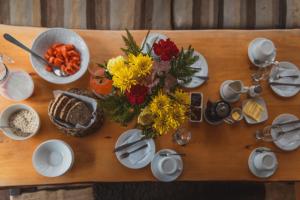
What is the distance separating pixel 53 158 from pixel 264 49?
94 centimetres

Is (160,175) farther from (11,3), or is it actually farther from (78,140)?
(11,3)

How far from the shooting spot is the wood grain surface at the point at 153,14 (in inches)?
66.6

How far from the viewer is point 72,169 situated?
135 centimetres

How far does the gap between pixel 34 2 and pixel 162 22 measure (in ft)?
2.08

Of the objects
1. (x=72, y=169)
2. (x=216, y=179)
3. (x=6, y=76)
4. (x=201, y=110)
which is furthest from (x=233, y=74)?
(x=6, y=76)

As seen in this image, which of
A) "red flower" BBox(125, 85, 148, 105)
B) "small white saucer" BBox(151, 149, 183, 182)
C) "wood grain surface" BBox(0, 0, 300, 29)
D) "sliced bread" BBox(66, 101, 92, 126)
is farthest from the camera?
"wood grain surface" BBox(0, 0, 300, 29)

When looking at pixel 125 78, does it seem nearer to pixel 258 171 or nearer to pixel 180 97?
pixel 180 97

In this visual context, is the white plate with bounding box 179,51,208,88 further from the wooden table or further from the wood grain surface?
the wood grain surface

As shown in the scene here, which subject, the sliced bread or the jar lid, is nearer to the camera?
the sliced bread

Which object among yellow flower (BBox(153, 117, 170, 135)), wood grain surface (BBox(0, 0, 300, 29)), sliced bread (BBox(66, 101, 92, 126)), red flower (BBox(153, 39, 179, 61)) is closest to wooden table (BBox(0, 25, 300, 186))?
sliced bread (BBox(66, 101, 92, 126))

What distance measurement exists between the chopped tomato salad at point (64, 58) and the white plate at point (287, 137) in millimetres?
835

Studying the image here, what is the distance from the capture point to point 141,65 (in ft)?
2.95

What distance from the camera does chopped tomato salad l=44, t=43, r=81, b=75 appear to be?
136 cm

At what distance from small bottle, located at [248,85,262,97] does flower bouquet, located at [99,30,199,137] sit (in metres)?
0.44
